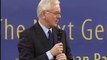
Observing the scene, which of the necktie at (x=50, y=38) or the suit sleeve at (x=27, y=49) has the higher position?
the necktie at (x=50, y=38)

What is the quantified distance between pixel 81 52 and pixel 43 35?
93 cm

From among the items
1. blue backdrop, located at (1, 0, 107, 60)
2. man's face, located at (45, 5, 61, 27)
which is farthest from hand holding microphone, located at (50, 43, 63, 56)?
blue backdrop, located at (1, 0, 107, 60)

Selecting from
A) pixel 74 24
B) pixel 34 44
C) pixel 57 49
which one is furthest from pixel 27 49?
pixel 74 24

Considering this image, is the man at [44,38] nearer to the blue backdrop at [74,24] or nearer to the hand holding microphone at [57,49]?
the hand holding microphone at [57,49]

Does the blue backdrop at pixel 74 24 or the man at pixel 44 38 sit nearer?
the man at pixel 44 38

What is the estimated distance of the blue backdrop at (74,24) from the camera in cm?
A: 262

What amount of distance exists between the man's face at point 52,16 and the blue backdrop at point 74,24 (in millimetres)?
895

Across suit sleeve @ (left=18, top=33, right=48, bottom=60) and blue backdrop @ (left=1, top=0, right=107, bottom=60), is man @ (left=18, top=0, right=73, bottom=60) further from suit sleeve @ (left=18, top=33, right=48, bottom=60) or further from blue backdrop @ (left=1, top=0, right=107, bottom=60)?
blue backdrop @ (left=1, top=0, right=107, bottom=60)

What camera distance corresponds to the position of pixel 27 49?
1.73 metres

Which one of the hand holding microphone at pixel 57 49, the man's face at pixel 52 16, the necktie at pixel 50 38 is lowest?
the hand holding microphone at pixel 57 49

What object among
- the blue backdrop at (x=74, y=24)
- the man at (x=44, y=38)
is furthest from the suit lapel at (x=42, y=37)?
the blue backdrop at (x=74, y=24)

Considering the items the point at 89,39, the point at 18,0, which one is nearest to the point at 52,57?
the point at 89,39

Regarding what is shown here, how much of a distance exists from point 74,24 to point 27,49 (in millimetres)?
992

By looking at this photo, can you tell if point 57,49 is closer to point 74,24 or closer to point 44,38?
point 44,38
